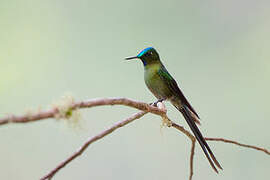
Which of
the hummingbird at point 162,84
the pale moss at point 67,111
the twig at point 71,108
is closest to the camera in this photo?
the twig at point 71,108

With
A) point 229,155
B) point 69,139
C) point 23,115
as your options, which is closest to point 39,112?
point 23,115

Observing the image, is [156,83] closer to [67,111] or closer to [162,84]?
[162,84]

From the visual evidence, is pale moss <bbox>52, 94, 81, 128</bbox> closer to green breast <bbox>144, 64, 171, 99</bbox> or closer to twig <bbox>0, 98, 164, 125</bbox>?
twig <bbox>0, 98, 164, 125</bbox>

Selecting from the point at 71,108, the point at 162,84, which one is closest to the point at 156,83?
the point at 162,84

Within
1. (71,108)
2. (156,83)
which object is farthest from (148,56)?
(71,108)

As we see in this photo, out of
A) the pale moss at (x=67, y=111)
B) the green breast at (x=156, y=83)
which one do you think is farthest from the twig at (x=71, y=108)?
the green breast at (x=156, y=83)

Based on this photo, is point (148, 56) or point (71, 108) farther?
point (148, 56)

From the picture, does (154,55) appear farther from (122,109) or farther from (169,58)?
(169,58)

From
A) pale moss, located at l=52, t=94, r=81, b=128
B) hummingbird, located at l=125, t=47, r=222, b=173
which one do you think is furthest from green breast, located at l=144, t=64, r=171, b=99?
pale moss, located at l=52, t=94, r=81, b=128

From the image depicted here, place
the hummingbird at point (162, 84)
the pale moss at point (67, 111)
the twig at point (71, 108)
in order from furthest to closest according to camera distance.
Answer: the hummingbird at point (162, 84) < the pale moss at point (67, 111) < the twig at point (71, 108)

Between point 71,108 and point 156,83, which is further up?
point 71,108

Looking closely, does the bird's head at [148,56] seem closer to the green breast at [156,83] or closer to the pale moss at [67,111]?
the green breast at [156,83]
